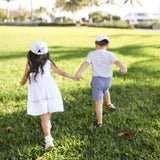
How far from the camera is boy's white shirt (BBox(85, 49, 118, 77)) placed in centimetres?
279

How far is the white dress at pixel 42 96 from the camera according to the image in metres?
2.38

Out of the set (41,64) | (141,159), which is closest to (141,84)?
(141,159)

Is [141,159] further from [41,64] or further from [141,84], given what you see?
[141,84]

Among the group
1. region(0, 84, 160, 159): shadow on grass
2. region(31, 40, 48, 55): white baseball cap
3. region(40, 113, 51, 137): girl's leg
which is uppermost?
region(31, 40, 48, 55): white baseball cap

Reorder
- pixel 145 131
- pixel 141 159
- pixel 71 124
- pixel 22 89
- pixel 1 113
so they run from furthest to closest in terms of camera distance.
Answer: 1. pixel 22 89
2. pixel 1 113
3. pixel 71 124
4. pixel 145 131
5. pixel 141 159

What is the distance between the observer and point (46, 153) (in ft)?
7.84

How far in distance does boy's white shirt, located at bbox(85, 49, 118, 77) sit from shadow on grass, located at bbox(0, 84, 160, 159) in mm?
775

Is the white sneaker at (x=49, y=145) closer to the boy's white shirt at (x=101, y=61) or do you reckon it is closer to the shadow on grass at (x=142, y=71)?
the boy's white shirt at (x=101, y=61)

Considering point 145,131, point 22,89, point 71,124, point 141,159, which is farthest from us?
point 22,89

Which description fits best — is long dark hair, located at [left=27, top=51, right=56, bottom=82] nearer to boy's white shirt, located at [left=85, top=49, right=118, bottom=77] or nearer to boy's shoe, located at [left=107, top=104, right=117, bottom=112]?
boy's white shirt, located at [left=85, top=49, right=118, bottom=77]

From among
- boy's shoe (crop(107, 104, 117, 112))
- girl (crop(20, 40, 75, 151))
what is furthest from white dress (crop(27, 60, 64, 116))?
boy's shoe (crop(107, 104, 117, 112))

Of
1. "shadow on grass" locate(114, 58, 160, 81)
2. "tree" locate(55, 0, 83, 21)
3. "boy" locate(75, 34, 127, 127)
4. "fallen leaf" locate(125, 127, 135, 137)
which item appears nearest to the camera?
"fallen leaf" locate(125, 127, 135, 137)

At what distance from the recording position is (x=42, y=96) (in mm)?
2391

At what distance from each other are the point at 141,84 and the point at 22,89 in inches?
107
